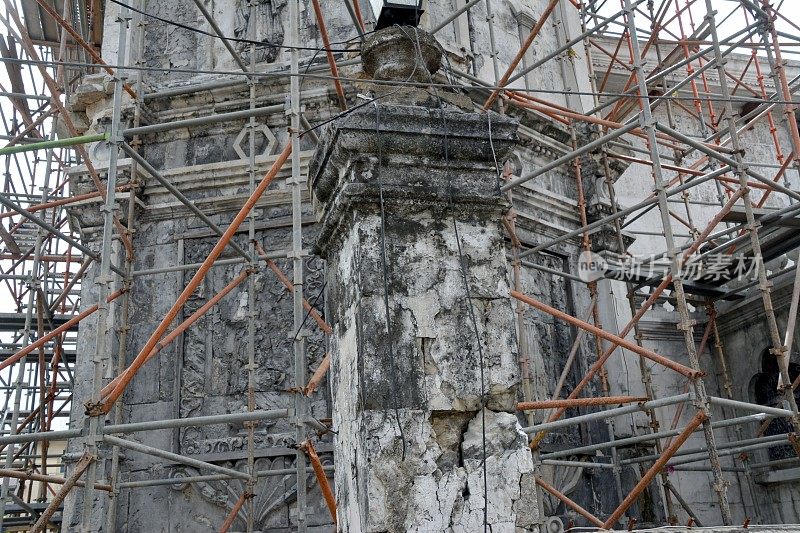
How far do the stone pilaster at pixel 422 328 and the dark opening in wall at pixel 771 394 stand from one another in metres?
8.68

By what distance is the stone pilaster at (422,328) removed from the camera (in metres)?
2.94

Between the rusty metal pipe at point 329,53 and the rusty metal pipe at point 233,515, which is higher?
the rusty metal pipe at point 329,53

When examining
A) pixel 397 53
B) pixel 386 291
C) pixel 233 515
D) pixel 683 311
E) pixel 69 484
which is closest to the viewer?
pixel 386 291

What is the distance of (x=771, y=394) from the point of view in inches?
427

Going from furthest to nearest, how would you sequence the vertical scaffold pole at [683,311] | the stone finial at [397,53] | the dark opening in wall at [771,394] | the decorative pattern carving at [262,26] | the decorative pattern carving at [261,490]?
the dark opening in wall at [771,394] < the decorative pattern carving at [262,26] < the decorative pattern carving at [261,490] < the vertical scaffold pole at [683,311] < the stone finial at [397,53]

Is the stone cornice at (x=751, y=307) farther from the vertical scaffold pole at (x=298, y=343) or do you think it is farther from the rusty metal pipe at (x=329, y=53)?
the vertical scaffold pole at (x=298, y=343)

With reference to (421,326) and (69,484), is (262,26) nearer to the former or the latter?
(69,484)

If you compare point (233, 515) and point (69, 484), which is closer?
point (69, 484)

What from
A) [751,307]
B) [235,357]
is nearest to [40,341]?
[235,357]

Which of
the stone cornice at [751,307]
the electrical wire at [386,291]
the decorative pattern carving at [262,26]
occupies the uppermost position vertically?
the decorative pattern carving at [262,26]

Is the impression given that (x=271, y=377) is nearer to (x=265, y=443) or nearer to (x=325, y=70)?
(x=265, y=443)

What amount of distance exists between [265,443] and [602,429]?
152 inches

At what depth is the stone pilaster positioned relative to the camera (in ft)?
9.64

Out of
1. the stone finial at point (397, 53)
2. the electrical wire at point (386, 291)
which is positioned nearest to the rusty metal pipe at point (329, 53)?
the stone finial at point (397, 53)
